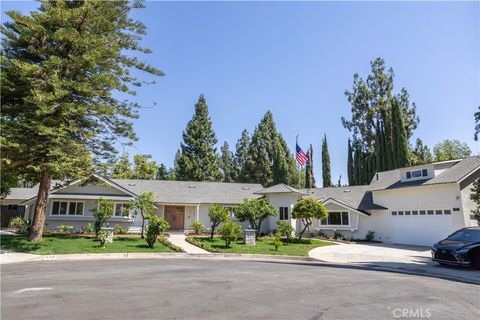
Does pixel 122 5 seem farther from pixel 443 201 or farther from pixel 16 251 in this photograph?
pixel 443 201

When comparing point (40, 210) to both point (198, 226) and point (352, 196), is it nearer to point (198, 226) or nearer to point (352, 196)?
point (198, 226)

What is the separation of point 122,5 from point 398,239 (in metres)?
25.8

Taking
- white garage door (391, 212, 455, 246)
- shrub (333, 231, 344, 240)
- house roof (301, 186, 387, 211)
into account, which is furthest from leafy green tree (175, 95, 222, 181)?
white garage door (391, 212, 455, 246)

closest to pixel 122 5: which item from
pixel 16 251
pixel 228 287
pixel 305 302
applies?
pixel 16 251

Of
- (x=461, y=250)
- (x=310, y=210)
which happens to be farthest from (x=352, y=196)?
(x=461, y=250)

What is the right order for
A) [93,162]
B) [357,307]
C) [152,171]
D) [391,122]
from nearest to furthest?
[357,307]
[93,162]
[391,122]
[152,171]

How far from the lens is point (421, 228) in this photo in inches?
830

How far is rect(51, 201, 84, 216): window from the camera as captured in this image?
81.4ft

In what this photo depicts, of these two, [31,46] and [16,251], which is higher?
[31,46]

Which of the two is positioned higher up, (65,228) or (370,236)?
(65,228)

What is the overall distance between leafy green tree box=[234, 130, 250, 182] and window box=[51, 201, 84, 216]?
28105 millimetres

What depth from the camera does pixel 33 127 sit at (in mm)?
14984

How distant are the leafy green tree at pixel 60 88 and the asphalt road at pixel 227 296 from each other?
326 inches

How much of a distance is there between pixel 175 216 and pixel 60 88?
16691mm
